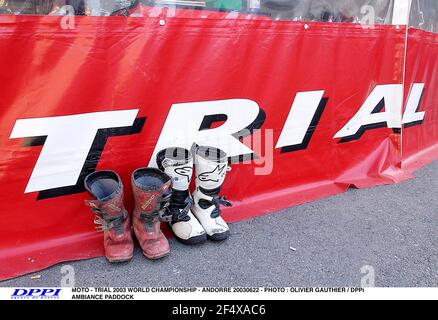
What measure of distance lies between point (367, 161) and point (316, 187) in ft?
1.65

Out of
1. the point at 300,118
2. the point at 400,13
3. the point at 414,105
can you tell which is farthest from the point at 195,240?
the point at 414,105

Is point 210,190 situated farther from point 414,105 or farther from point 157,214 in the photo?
point 414,105

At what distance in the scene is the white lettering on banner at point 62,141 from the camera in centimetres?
159

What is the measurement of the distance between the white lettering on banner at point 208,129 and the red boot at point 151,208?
0.51 ft

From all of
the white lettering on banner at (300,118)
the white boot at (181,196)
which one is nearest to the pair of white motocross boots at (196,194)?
the white boot at (181,196)

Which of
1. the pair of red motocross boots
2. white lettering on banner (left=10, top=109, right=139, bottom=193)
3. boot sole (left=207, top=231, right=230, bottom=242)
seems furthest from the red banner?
boot sole (left=207, top=231, right=230, bottom=242)

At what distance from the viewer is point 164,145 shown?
1.86m

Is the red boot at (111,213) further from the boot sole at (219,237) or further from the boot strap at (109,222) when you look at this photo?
the boot sole at (219,237)

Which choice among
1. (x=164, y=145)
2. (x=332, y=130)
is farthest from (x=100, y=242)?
(x=332, y=130)

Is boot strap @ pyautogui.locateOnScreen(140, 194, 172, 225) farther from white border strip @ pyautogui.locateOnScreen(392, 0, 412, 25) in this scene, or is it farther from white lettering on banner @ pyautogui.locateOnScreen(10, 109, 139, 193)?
white border strip @ pyautogui.locateOnScreen(392, 0, 412, 25)

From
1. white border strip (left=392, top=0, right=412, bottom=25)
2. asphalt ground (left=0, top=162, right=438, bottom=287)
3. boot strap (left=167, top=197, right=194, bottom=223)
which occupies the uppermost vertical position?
white border strip (left=392, top=0, right=412, bottom=25)

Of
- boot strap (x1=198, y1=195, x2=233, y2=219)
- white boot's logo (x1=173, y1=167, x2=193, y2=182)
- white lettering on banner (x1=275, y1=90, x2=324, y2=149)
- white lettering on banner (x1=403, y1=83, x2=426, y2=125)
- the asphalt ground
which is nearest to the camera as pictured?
the asphalt ground

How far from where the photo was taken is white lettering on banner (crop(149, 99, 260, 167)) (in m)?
1.86

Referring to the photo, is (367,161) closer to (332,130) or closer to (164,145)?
(332,130)
